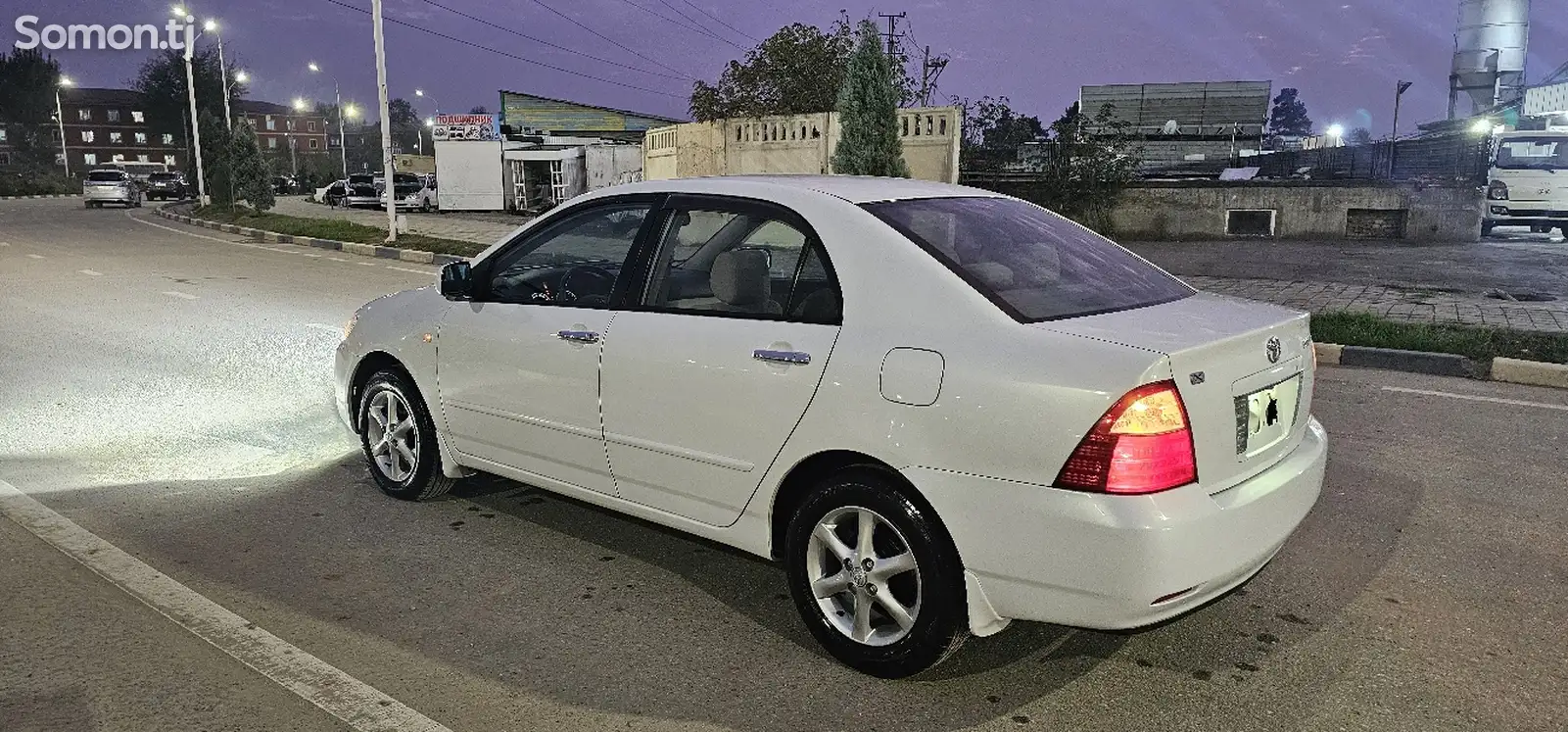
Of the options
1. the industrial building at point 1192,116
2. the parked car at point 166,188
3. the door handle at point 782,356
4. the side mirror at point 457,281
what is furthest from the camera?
the parked car at point 166,188

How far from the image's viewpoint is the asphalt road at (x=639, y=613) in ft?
10.0

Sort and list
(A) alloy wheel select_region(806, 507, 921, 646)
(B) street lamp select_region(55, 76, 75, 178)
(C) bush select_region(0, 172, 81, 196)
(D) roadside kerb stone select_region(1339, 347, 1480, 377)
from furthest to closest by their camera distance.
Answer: (B) street lamp select_region(55, 76, 75, 178) → (C) bush select_region(0, 172, 81, 196) → (D) roadside kerb stone select_region(1339, 347, 1480, 377) → (A) alloy wheel select_region(806, 507, 921, 646)

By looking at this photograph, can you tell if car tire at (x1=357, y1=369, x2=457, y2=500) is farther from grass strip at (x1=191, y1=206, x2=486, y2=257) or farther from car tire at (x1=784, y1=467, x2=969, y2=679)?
grass strip at (x1=191, y1=206, x2=486, y2=257)

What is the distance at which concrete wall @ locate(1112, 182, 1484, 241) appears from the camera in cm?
1944

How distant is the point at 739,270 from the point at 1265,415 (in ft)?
5.65

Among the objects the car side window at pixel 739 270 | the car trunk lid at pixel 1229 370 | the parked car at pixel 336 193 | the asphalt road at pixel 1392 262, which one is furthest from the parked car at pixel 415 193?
the car trunk lid at pixel 1229 370

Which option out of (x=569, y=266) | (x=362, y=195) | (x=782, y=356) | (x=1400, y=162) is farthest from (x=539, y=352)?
(x=362, y=195)

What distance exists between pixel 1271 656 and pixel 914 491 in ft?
4.39

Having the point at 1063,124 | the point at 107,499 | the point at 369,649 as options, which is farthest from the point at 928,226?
the point at 1063,124

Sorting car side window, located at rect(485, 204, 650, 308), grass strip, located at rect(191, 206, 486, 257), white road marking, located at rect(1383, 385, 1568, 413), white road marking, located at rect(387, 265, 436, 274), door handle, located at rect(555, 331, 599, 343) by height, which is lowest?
white road marking, located at rect(1383, 385, 1568, 413)

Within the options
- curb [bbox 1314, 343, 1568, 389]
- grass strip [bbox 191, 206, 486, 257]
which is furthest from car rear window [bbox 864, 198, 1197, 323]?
grass strip [bbox 191, 206, 486, 257]

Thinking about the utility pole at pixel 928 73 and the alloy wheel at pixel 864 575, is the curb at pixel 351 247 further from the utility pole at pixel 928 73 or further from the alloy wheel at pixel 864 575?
the utility pole at pixel 928 73

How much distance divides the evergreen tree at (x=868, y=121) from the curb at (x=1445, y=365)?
1154 cm

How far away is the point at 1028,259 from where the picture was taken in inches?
142
